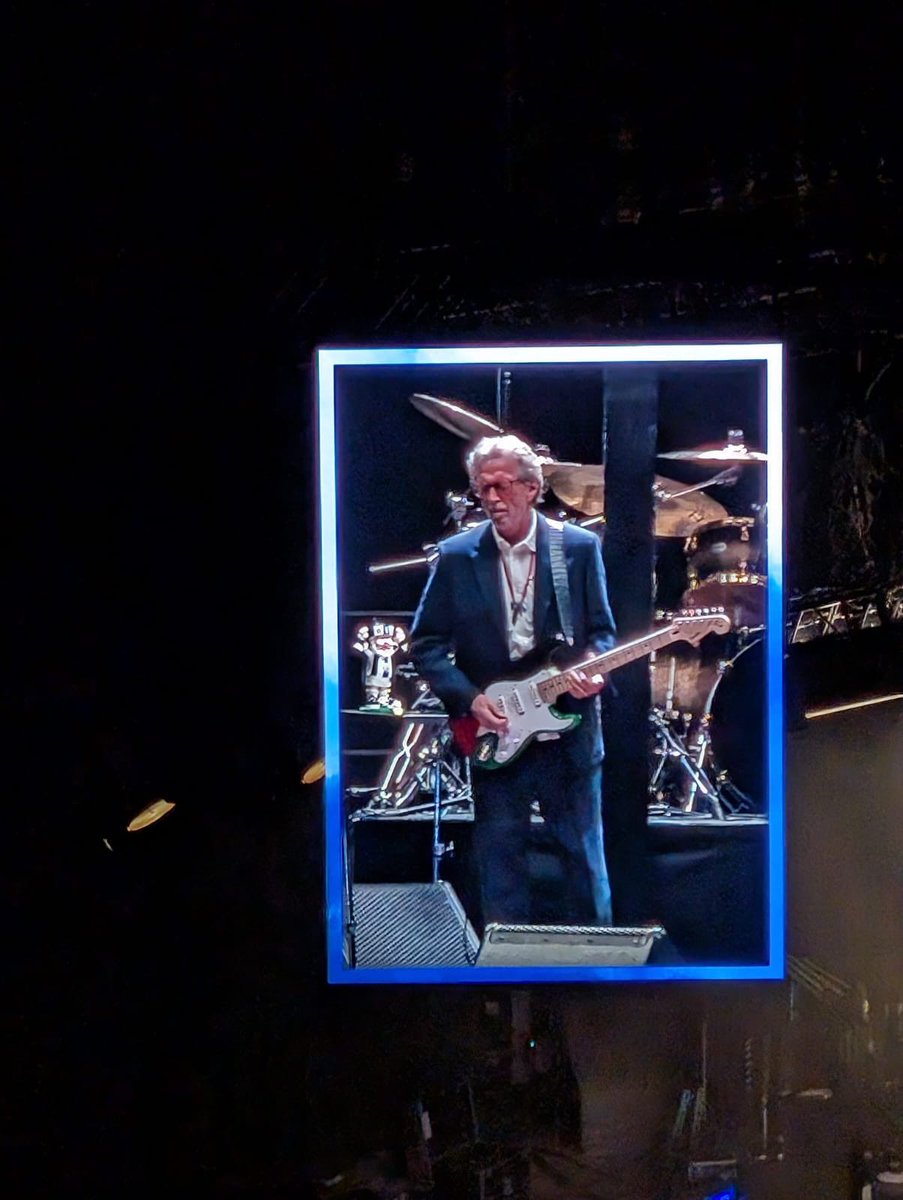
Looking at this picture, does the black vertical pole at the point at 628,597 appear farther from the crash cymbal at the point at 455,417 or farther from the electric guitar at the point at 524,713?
the crash cymbal at the point at 455,417

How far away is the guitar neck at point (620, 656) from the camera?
2068 millimetres

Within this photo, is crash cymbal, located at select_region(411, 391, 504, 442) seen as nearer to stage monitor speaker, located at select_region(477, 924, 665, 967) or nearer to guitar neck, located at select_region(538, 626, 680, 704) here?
guitar neck, located at select_region(538, 626, 680, 704)

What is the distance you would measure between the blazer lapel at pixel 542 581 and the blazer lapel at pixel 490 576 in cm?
7

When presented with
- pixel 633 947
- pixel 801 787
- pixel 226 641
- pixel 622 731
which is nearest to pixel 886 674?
pixel 801 787

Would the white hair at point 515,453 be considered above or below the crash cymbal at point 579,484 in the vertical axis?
above

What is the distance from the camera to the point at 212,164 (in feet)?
6.77

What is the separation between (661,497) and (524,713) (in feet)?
1.74

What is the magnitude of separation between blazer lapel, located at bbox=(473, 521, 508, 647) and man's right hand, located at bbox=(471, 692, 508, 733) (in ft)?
0.41

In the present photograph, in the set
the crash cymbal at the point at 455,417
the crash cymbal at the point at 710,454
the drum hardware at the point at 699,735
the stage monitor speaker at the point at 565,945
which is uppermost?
the crash cymbal at the point at 455,417

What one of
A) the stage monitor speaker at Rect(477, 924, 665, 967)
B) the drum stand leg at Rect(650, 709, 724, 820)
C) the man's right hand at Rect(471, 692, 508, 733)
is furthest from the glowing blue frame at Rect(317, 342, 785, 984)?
the man's right hand at Rect(471, 692, 508, 733)

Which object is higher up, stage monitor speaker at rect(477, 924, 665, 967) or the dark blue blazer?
the dark blue blazer

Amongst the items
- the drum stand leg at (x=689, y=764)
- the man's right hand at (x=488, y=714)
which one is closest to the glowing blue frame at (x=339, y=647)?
the drum stand leg at (x=689, y=764)

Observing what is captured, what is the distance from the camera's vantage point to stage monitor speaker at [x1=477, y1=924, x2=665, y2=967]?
2.09 metres

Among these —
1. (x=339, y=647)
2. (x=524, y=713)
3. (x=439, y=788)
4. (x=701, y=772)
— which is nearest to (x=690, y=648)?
(x=701, y=772)
